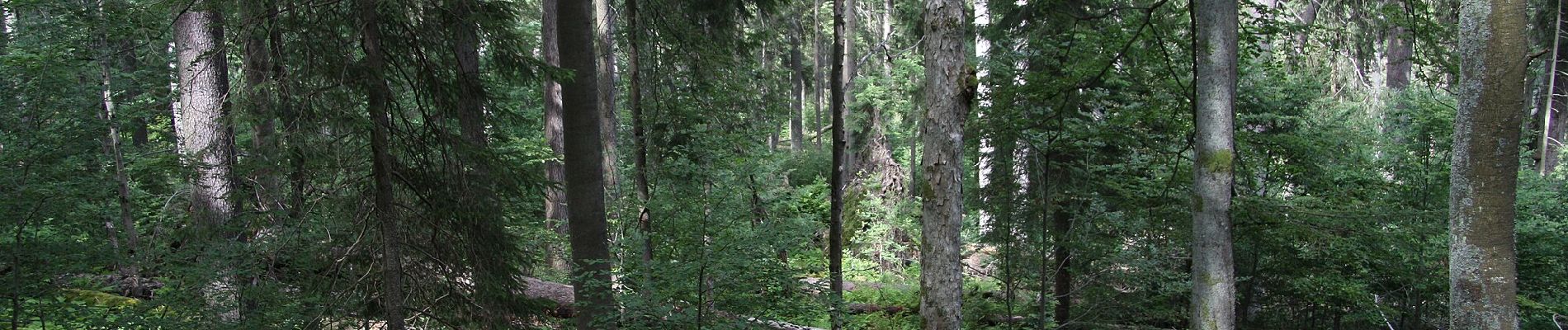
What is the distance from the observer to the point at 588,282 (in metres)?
6.42

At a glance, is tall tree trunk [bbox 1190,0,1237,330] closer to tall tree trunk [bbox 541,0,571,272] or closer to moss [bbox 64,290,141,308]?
tall tree trunk [bbox 541,0,571,272]

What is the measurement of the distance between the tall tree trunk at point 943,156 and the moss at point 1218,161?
2.04 metres

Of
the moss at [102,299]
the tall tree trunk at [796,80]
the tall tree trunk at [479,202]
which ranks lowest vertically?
the moss at [102,299]

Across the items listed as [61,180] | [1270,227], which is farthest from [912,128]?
[61,180]

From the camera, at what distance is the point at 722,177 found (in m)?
8.79

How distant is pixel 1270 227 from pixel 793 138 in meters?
22.4

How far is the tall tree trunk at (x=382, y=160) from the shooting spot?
16.4 ft

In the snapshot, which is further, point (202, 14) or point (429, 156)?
point (202, 14)

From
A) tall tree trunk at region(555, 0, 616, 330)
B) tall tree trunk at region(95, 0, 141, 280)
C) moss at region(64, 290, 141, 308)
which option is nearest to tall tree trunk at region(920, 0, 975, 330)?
tall tree trunk at region(555, 0, 616, 330)

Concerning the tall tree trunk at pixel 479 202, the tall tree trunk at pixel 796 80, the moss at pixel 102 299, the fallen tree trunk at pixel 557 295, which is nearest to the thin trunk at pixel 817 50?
the tall tree trunk at pixel 796 80

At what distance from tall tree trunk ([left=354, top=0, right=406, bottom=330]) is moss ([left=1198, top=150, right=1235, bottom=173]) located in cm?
613

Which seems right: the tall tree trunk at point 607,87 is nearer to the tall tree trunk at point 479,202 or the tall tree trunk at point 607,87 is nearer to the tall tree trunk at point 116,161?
the tall tree trunk at point 479,202

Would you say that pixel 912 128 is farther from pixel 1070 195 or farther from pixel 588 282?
pixel 588 282

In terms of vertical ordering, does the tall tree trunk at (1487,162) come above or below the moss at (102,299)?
above
